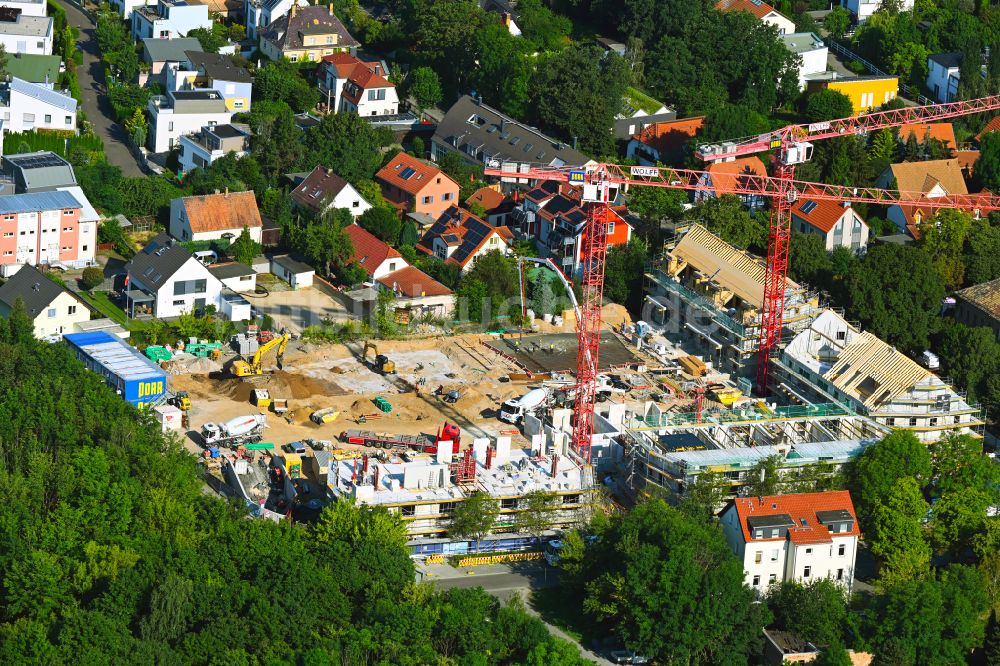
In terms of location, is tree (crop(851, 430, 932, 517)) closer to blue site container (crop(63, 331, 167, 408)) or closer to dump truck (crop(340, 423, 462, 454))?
dump truck (crop(340, 423, 462, 454))

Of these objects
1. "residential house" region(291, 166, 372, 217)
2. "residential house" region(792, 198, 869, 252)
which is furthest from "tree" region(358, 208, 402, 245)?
"residential house" region(792, 198, 869, 252)

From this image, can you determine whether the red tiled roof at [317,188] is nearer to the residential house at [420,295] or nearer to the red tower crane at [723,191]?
the residential house at [420,295]

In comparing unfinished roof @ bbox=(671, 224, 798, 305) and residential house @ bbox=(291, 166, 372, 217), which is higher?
residential house @ bbox=(291, 166, 372, 217)

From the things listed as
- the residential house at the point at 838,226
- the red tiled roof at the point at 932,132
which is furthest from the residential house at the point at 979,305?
the red tiled roof at the point at 932,132

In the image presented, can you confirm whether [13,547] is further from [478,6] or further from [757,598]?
[478,6]

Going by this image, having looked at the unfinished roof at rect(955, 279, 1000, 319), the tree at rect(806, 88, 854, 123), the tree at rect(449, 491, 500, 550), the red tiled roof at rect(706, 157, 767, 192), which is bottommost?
the tree at rect(449, 491, 500, 550)
